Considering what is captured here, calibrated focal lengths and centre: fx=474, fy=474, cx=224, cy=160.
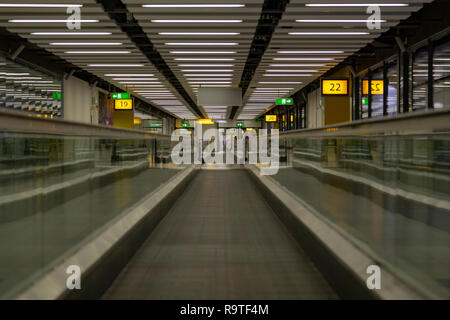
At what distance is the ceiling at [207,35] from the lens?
9.53 m

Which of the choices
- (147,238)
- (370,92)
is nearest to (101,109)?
(370,92)

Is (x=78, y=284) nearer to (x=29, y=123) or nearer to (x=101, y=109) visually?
(x=29, y=123)

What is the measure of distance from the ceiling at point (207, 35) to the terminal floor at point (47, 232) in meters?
5.89

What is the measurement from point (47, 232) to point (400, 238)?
2279 millimetres

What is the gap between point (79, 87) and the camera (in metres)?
20.5

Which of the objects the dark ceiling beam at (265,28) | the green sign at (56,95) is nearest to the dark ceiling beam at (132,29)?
the dark ceiling beam at (265,28)

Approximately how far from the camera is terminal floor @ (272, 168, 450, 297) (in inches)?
109

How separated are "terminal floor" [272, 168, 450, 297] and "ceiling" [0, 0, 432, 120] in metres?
6.11

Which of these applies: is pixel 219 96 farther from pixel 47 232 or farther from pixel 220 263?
pixel 47 232

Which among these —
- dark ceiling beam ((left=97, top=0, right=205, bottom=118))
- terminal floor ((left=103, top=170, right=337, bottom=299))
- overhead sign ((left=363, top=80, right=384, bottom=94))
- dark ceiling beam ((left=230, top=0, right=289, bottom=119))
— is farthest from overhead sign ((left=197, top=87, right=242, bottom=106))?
terminal floor ((left=103, top=170, right=337, bottom=299))

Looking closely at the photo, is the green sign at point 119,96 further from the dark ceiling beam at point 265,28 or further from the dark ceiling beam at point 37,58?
the dark ceiling beam at point 265,28

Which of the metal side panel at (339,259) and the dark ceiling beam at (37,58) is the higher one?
the dark ceiling beam at (37,58)

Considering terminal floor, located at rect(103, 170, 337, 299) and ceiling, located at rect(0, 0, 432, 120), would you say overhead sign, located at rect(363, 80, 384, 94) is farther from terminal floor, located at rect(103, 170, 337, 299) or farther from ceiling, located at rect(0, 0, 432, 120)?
terminal floor, located at rect(103, 170, 337, 299)
